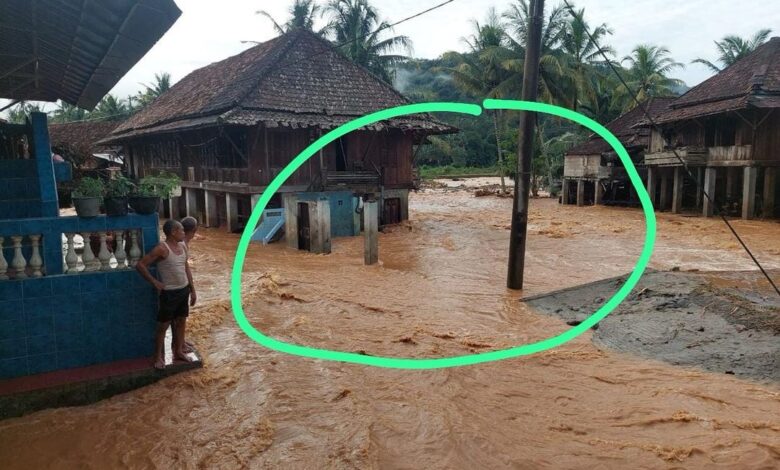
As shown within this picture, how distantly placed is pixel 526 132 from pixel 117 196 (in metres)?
6.42

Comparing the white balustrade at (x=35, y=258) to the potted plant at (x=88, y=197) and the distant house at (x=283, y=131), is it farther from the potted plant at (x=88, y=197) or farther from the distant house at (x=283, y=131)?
the distant house at (x=283, y=131)

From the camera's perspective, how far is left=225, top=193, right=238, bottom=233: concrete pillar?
19.1m

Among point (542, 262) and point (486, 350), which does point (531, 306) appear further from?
point (542, 262)

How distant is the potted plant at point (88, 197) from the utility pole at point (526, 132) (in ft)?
20.7

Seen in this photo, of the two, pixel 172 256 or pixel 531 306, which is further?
pixel 531 306

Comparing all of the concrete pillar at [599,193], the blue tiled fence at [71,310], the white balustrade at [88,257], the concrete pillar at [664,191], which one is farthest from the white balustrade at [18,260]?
the concrete pillar at [599,193]

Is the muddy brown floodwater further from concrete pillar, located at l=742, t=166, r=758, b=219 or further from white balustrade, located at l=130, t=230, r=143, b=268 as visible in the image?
concrete pillar, located at l=742, t=166, r=758, b=219

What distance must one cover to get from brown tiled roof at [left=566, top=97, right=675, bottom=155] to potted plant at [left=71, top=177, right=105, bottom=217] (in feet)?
91.9

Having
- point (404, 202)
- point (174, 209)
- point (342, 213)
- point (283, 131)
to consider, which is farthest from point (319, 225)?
point (174, 209)

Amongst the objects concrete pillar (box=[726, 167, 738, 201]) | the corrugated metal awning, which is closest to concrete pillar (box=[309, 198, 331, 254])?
the corrugated metal awning

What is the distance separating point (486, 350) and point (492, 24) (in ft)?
112

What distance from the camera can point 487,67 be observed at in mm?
33000

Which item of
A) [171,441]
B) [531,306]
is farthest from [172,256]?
[531,306]

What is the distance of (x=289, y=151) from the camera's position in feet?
59.5
